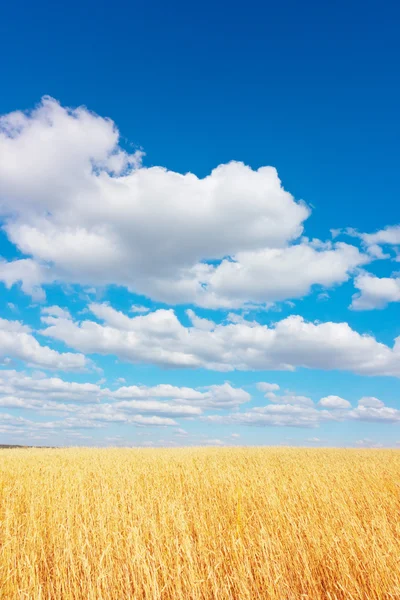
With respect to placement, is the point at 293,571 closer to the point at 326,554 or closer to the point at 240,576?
the point at 326,554

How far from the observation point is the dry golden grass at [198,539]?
6.79 metres

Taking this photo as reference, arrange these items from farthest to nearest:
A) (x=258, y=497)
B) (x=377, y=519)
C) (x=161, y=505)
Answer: (x=258, y=497) → (x=161, y=505) → (x=377, y=519)

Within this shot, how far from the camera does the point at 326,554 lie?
309 inches

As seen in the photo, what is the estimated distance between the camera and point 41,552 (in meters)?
8.34

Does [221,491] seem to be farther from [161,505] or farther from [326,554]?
[326,554]

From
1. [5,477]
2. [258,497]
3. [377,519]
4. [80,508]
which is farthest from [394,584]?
[5,477]

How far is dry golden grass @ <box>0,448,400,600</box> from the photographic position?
22.3 ft

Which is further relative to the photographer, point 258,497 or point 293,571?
point 258,497

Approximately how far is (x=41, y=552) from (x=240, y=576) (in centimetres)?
393

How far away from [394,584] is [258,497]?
18.0 ft

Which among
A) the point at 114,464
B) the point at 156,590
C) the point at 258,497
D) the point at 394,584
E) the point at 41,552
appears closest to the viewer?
the point at 156,590

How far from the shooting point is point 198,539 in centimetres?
884

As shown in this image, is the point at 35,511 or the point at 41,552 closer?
the point at 41,552

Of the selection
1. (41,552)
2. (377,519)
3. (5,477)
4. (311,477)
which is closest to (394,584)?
(377,519)
